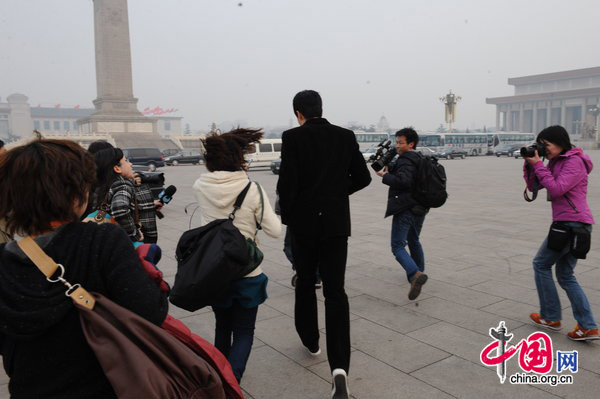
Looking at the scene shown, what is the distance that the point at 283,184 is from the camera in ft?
10.1

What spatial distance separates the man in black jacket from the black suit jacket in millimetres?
1656

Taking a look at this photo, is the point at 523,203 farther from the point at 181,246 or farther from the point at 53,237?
the point at 53,237

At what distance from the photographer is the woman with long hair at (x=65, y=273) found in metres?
1.42

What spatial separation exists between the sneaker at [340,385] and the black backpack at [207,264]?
0.85 metres

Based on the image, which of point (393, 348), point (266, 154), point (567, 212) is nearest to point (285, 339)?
point (393, 348)

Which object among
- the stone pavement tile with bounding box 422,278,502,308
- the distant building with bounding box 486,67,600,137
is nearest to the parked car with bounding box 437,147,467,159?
the stone pavement tile with bounding box 422,278,502,308

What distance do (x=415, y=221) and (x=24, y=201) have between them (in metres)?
3.90

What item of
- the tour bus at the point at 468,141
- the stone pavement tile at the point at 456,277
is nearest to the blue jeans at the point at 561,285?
the stone pavement tile at the point at 456,277

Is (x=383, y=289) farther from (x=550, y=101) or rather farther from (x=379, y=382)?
(x=550, y=101)

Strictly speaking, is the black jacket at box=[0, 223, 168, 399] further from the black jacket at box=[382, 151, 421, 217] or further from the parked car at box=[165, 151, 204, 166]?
the parked car at box=[165, 151, 204, 166]

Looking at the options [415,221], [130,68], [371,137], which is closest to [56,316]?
[415,221]

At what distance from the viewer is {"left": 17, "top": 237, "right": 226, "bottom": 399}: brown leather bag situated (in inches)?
55.7

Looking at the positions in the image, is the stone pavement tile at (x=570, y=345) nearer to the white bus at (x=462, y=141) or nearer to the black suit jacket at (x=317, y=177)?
the black suit jacket at (x=317, y=177)

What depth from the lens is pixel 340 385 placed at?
2.91m
